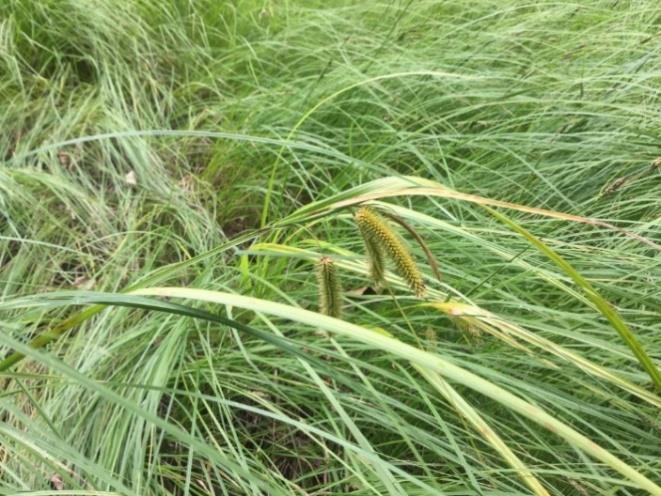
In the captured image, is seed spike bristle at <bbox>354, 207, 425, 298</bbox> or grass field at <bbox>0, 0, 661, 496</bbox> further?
grass field at <bbox>0, 0, 661, 496</bbox>

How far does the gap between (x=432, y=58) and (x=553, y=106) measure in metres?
0.55

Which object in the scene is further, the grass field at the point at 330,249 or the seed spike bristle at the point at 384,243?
the grass field at the point at 330,249

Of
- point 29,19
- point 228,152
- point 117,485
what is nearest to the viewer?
point 117,485

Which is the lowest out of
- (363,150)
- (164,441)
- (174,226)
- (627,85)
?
(164,441)

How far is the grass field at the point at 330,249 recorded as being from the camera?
1.09 meters

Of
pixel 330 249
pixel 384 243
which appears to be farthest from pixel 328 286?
pixel 330 249

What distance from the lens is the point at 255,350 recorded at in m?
1.60

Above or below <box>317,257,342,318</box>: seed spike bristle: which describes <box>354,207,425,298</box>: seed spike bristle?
above

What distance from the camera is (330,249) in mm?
1577

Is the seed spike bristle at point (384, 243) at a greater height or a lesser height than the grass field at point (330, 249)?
greater

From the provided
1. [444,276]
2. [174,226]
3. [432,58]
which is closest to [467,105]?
[432,58]

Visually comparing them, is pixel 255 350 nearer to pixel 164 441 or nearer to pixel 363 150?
pixel 164 441

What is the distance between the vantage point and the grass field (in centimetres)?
109

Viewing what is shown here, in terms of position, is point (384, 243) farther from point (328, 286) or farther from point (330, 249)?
point (330, 249)
